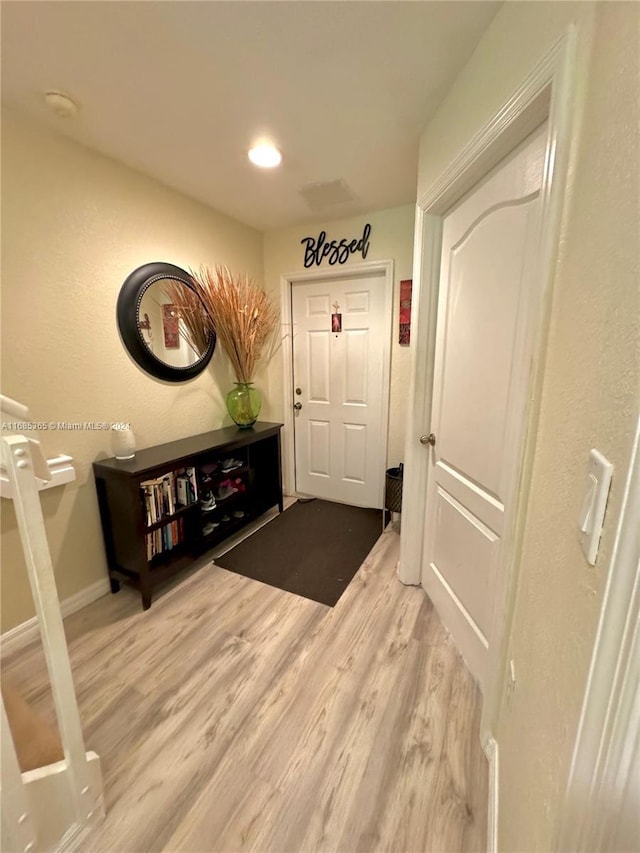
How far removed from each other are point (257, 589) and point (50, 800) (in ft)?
3.72

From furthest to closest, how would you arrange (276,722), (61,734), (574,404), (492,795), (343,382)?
(343,382) < (276,722) < (492,795) < (61,734) < (574,404)

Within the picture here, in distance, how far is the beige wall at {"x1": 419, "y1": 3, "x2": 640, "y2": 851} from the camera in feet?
Answer: 1.62

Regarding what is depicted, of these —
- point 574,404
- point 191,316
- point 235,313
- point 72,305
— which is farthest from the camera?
point 235,313

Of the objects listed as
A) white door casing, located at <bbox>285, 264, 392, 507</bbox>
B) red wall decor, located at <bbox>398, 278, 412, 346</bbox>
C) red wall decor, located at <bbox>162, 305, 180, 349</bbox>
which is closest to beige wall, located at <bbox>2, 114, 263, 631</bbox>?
red wall decor, located at <bbox>162, 305, 180, 349</bbox>

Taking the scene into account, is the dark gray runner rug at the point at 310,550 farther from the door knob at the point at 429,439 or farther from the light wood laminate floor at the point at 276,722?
the door knob at the point at 429,439

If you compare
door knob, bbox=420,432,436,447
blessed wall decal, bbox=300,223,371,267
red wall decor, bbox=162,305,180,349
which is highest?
blessed wall decal, bbox=300,223,371,267

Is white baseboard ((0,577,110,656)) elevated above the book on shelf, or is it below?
below

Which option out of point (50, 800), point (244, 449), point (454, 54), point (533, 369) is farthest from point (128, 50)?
point (50, 800)

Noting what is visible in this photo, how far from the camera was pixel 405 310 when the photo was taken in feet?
8.18

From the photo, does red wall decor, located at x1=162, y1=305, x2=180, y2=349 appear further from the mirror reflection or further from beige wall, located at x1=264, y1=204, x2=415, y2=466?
beige wall, located at x1=264, y1=204, x2=415, y2=466

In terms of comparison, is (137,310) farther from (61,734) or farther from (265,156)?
(61,734)

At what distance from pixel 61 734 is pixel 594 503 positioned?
134 cm

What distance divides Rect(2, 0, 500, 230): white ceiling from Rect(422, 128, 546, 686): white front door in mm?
497

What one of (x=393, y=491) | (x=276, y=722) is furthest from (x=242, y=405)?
(x=276, y=722)
